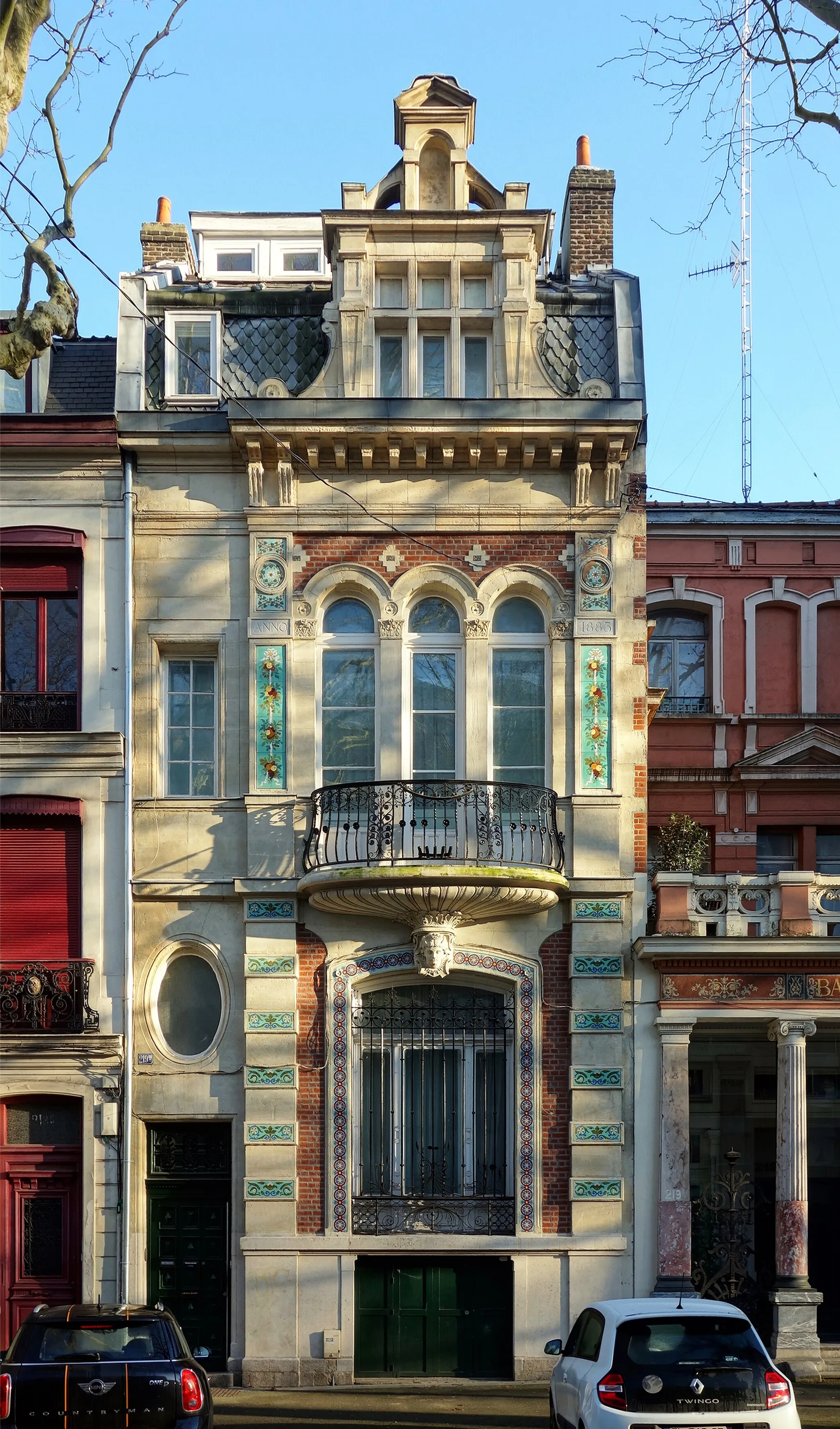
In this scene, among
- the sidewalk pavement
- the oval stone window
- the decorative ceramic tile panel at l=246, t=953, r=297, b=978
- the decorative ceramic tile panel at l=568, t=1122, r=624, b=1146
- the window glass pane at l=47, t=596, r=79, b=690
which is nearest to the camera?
the sidewalk pavement

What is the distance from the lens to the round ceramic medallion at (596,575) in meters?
23.0

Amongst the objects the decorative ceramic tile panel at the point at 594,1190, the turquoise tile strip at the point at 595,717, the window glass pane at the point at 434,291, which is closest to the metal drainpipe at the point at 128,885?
the window glass pane at the point at 434,291

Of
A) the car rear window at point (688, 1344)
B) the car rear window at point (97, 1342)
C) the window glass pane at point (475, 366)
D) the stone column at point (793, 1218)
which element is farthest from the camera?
the window glass pane at point (475, 366)

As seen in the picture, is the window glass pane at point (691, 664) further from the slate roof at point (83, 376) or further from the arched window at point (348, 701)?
the slate roof at point (83, 376)

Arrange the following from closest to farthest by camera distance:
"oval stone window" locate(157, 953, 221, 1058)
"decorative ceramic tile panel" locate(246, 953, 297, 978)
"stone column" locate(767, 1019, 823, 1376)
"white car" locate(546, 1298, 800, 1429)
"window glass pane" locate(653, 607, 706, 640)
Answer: "white car" locate(546, 1298, 800, 1429) → "stone column" locate(767, 1019, 823, 1376) → "decorative ceramic tile panel" locate(246, 953, 297, 978) → "oval stone window" locate(157, 953, 221, 1058) → "window glass pane" locate(653, 607, 706, 640)

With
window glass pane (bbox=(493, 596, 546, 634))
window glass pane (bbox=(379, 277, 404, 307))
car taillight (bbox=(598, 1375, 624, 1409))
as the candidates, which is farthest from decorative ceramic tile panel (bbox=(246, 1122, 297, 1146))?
window glass pane (bbox=(379, 277, 404, 307))

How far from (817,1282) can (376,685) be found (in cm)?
1007

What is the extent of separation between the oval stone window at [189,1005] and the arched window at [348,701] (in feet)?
9.16

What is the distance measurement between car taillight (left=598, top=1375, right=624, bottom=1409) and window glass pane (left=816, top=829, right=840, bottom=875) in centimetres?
1499

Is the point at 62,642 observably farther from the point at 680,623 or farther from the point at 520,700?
the point at 680,623

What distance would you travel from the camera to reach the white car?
44.0ft

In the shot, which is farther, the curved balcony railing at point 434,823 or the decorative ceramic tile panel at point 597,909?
the decorative ceramic tile panel at point 597,909

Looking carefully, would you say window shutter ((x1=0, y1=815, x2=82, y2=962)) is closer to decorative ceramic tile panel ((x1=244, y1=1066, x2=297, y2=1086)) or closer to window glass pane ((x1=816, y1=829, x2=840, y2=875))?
decorative ceramic tile panel ((x1=244, y1=1066, x2=297, y2=1086))

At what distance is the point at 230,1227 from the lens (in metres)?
22.1
